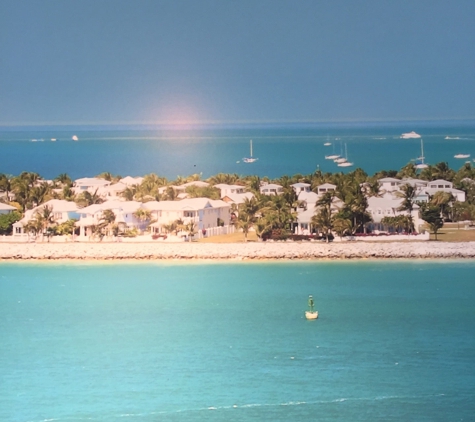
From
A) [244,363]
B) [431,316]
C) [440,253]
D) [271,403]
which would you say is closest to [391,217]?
[440,253]

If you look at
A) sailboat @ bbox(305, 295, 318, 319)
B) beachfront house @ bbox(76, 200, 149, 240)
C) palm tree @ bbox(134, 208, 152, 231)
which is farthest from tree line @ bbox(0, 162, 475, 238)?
sailboat @ bbox(305, 295, 318, 319)

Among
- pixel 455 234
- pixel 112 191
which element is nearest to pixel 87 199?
pixel 112 191

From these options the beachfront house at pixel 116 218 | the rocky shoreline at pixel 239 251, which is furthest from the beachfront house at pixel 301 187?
the rocky shoreline at pixel 239 251

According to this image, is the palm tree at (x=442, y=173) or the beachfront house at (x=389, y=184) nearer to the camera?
the beachfront house at (x=389, y=184)

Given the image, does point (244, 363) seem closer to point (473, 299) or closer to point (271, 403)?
point (271, 403)

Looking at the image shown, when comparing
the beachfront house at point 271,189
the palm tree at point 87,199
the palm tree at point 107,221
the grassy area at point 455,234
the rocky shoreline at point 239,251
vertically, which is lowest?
the rocky shoreline at point 239,251

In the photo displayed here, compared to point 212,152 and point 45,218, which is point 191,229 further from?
point 212,152

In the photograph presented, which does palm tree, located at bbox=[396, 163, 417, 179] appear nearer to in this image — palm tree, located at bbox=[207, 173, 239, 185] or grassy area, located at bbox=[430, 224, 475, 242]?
palm tree, located at bbox=[207, 173, 239, 185]

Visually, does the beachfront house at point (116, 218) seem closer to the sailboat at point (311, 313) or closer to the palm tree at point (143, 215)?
the palm tree at point (143, 215)
